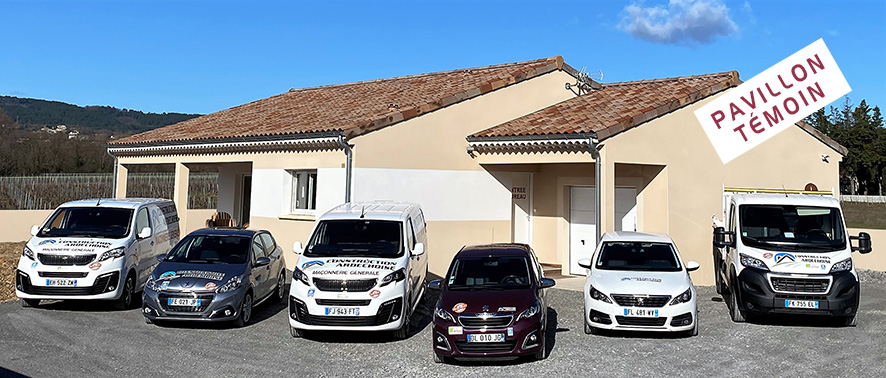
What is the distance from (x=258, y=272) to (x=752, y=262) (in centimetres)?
792

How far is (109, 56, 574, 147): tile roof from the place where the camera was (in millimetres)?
15289

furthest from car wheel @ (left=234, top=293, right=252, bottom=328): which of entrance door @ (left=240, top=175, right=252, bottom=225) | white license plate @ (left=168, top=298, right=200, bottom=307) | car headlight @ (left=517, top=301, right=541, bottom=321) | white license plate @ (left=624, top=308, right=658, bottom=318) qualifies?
entrance door @ (left=240, top=175, right=252, bottom=225)

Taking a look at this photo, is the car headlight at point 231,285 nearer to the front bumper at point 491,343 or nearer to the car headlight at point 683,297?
the front bumper at point 491,343

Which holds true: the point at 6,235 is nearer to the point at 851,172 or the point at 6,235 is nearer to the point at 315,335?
the point at 315,335

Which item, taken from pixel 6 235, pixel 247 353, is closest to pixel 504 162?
pixel 247 353

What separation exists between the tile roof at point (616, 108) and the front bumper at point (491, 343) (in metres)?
6.46

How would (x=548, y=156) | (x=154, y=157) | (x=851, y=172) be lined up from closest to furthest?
1. (x=548, y=156)
2. (x=154, y=157)
3. (x=851, y=172)

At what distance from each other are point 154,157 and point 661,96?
14097 millimetres

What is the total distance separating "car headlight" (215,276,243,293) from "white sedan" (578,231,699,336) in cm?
522

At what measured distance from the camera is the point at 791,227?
36.0 ft

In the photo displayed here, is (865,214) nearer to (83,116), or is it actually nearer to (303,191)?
(303,191)

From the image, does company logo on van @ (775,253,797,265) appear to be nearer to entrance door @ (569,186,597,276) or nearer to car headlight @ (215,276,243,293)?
entrance door @ (569,186,597,276)

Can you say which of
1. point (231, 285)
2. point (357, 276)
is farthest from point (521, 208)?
point (231, 285)

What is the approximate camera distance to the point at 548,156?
14.7m
